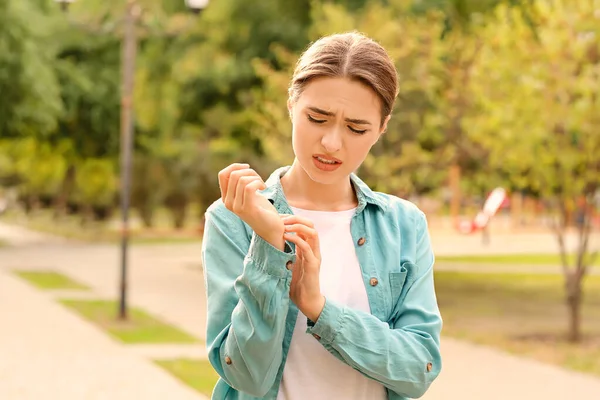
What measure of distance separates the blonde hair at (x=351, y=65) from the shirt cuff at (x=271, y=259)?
0.36 metres

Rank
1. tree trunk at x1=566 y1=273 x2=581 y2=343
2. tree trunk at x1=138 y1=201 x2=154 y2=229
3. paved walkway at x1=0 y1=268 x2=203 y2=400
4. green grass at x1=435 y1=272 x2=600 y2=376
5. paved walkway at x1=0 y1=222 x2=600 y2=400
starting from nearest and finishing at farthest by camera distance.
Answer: paved walkway at x1=0 y1=268 x2=203 y2=400 → paved walkway at x1=0 y1=222 x2=600 y2=400 → green grass at x1=435 y1=272 x2=600 y2=376 → tree trunk at x1=566 y1=273 x2=581 y2=343 → tree trunk at x1=138 y1=201 x2=154 y2=229

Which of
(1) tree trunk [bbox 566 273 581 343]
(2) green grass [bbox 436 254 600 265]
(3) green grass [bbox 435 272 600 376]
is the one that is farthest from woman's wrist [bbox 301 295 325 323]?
(2) green grass [bbox 436 254 600 265]

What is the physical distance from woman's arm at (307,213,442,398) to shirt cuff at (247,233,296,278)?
131 mm

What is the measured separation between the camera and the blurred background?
11.3 m

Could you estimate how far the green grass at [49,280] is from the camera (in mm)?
19352

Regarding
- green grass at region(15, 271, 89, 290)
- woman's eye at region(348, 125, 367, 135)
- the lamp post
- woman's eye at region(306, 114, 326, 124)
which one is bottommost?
green grass at region(15, 271, 89, 290)

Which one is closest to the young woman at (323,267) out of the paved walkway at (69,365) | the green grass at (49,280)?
the paved walkway at (69,365)

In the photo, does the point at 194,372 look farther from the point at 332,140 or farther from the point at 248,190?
the point at 248,190

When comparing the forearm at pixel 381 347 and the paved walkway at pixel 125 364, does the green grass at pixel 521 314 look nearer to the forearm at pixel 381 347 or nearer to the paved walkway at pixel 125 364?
the paved walkway at pixel 125 364

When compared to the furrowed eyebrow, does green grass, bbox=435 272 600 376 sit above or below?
below

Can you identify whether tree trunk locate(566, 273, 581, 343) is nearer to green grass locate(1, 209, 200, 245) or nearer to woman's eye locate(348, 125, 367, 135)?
woman's eye locate(348, 125, 367, 135)

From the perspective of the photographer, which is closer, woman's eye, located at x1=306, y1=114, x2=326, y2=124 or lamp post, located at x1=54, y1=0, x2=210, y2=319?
woman's eye, located at x1=306, y1=114, x2=326, y2=124

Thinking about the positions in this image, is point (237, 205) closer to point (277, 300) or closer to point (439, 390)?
point (277, 300)

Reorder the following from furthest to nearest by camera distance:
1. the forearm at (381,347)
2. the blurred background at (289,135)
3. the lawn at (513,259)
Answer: the lawn at (513,259)
the blurred background at (289,135)
the forearm at (381,347)
